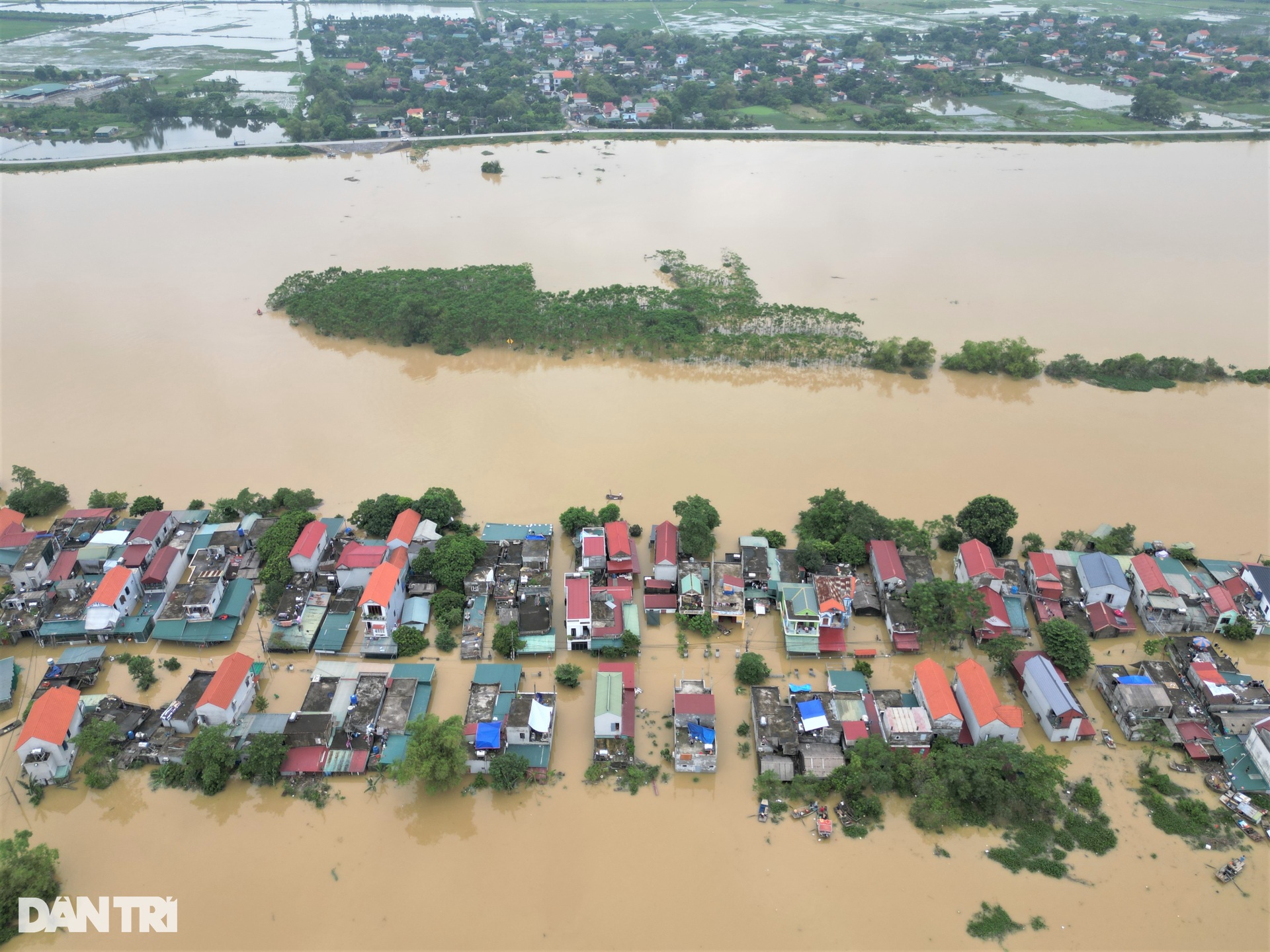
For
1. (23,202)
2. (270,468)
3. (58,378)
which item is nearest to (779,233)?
(270,468)

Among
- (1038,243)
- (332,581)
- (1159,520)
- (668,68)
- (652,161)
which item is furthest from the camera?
(668,68)

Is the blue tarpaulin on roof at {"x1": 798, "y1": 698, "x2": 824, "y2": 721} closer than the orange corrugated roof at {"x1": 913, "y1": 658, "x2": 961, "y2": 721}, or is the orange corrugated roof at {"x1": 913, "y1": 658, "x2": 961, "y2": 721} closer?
the orange corrugated roof at {"x1": 913, "y1": 658, "x2": 961, "y2": 721}

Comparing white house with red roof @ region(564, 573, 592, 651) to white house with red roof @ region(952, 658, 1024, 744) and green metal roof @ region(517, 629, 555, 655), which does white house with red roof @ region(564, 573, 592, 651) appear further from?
white house with red roof @ region(952, 658, 1024, 744)

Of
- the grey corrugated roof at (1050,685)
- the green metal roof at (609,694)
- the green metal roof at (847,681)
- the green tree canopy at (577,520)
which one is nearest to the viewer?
the green metal roof at (609,694)

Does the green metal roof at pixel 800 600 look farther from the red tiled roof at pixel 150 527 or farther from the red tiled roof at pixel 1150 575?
the red tiled roof at pixel 150 527

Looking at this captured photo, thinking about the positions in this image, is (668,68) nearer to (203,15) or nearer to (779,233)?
(779,233)

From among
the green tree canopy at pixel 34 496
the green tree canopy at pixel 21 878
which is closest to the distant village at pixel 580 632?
the green tree canopy at pixel 34 496

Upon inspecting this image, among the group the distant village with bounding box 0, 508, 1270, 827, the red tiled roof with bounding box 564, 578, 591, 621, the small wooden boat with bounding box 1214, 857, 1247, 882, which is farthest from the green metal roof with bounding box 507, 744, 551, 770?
the small wooden boat with bounding box 1214, 857, 1247, 882
